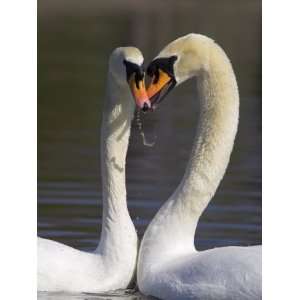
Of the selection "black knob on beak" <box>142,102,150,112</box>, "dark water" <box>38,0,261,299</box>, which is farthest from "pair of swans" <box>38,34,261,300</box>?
"dark water" <box>38,0,261,299</box>

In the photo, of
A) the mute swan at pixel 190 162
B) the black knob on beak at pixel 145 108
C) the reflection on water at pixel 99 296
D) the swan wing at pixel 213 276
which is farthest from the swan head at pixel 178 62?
the reflection on water at pixel 99 296

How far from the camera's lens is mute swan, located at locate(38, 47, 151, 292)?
915 centimetres

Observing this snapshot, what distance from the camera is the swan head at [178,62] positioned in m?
9.28

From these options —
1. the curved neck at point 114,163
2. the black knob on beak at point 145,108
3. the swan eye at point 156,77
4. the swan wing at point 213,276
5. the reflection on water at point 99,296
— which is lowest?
the reflection on water at point 99,296

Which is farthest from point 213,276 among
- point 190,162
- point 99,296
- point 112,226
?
point 190,162

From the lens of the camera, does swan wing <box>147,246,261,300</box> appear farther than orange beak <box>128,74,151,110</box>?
No

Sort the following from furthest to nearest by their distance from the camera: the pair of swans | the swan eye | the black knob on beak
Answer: the swan eye
the pair of swans
the black knob on beak

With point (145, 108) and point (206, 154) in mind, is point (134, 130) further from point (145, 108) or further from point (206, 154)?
point (145, 108)

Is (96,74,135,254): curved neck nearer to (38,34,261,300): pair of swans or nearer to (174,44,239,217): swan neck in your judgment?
(38,34,261,300): pair of swans

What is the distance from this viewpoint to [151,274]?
923cm

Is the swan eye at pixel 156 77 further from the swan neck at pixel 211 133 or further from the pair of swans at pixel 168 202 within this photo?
the swan neck at pixel 211 133

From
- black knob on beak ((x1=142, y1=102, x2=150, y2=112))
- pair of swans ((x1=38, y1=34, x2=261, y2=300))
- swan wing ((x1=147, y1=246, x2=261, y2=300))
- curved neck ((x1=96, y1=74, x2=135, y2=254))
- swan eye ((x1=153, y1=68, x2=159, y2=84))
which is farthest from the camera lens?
curved neck ((x1=96, y1=74, x2=135, y2=254))
